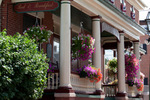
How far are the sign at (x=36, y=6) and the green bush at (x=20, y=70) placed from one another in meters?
2.36

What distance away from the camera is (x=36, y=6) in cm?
1326

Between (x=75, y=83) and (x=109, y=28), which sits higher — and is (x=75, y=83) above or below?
below

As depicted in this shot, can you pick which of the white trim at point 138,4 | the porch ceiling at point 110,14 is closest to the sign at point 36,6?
the porch ceiling at point 110,14

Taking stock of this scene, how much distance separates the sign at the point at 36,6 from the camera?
42.3 feet

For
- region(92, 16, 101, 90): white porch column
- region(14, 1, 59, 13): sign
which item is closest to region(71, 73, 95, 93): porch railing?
region(92, 16, 101, 90): white porch column

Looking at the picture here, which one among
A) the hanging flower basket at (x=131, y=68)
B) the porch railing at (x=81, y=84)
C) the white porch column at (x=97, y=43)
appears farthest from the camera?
the hanging flower basket at (x=131, y=68)

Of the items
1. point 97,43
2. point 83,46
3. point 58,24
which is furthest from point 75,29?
point 83,46

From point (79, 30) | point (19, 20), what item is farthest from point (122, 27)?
point (19, 20)

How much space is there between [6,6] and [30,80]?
4.30 m

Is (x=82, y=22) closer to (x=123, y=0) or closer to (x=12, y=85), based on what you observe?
(x=123, y=0)

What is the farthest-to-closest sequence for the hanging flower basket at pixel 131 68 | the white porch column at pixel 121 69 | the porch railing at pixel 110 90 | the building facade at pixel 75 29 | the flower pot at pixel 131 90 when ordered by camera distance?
the porch railing at pixel 110 90 → the flower pot at pixel 131 90 → the hanging flower basket at pixel 131 68 → the white porch column at pixel 121 69 → the building facade at pixel 75 29

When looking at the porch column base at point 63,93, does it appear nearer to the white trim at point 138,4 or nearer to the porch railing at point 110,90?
the porch railing at point 110,90

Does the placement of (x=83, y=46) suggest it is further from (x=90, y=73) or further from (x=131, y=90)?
(x=131, y=90)

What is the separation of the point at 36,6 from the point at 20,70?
3.94 metres
